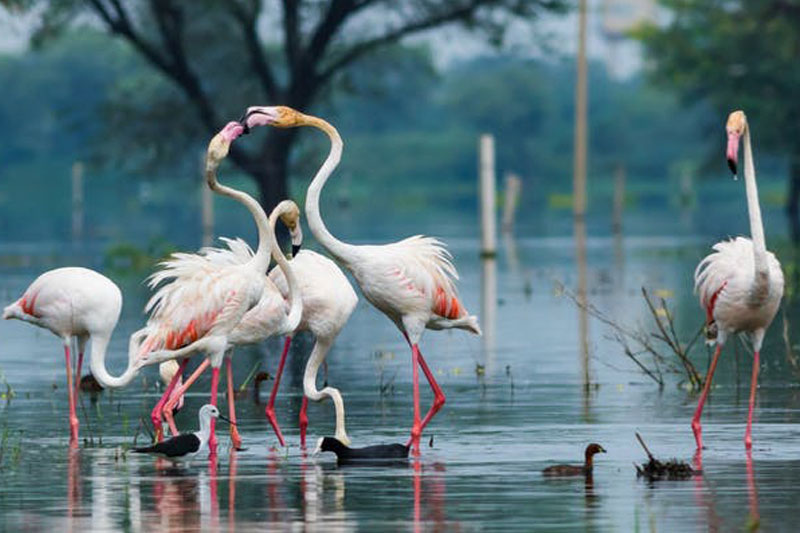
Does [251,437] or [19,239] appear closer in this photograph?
[251,437]

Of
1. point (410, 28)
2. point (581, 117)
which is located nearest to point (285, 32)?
point (410, 28)

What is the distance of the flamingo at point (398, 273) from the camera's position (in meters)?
14.2

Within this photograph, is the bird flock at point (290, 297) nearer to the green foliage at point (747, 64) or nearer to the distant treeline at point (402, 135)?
the green foliage at point (747, 64)

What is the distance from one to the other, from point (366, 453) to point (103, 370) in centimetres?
230

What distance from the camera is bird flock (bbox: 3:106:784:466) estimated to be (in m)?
13.8

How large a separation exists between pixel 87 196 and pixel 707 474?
110 m

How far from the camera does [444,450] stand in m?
13.7

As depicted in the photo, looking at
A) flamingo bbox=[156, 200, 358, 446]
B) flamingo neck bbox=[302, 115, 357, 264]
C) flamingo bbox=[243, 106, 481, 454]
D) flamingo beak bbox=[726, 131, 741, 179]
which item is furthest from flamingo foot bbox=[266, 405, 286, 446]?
flamingo beak bbox=[726, 131, 741, 179]

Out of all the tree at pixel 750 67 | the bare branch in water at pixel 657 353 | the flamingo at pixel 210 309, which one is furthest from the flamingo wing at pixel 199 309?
the tree at pixel 750 67

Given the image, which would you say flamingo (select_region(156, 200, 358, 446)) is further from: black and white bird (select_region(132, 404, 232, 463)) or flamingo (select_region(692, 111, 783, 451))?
flamingo (select_region(692, 111, 783, 451))

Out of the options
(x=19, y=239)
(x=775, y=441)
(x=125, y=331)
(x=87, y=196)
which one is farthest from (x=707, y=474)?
(x=87, y=196)

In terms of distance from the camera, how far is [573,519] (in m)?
10.6

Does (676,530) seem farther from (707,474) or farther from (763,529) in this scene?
(707,474)

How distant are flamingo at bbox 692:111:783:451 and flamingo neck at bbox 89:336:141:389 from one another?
366 cm
